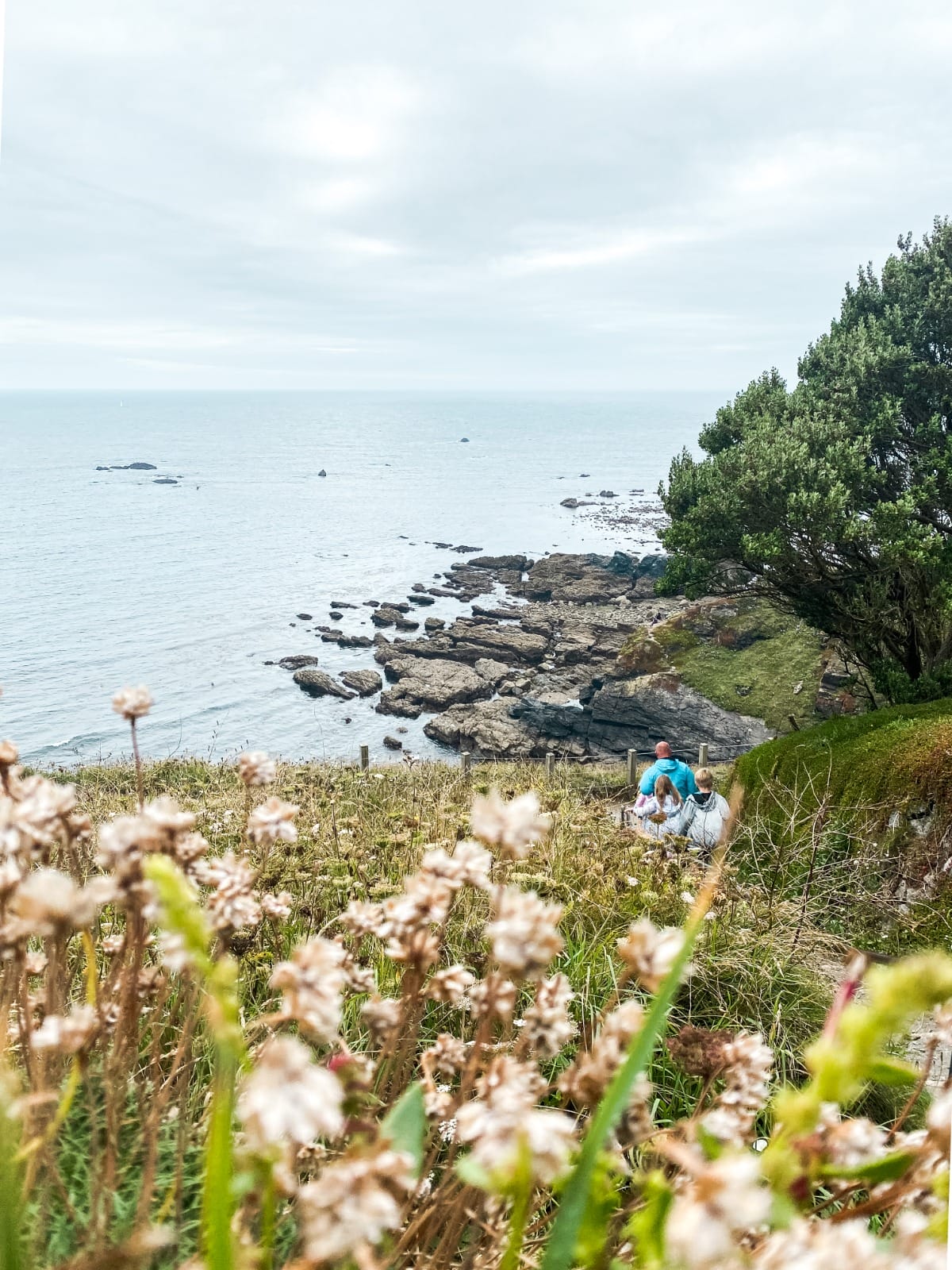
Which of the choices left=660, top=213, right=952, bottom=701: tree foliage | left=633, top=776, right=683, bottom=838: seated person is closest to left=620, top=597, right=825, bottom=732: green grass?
left=660, top=213, right=952, bottom=701: tree foliage

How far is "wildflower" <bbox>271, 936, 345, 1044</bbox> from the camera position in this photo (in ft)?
2.56

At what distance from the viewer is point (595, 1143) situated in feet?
2.61

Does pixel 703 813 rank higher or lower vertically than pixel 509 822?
lower

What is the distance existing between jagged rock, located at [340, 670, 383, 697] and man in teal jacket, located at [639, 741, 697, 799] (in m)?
31.2

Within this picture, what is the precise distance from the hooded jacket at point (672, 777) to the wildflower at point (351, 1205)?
7762 millimetres

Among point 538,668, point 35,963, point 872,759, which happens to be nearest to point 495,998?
point 35,963

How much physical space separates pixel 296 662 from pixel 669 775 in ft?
119

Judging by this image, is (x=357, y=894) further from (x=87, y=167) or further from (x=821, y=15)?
(x=821, y=15)

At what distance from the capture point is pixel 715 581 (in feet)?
49.2

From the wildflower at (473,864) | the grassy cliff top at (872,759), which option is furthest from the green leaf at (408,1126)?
the grassy cliff top at (872,759)

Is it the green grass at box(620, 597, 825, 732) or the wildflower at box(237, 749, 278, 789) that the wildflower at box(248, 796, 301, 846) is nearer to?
the wildflower at box(237, 749, 278, 789)

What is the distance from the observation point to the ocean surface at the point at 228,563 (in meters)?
36.2

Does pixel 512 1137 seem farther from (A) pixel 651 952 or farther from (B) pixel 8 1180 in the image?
(B) pixel 8 1180

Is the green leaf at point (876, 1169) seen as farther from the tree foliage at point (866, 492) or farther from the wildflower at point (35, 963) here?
the tree foliage at point (866, 492)
